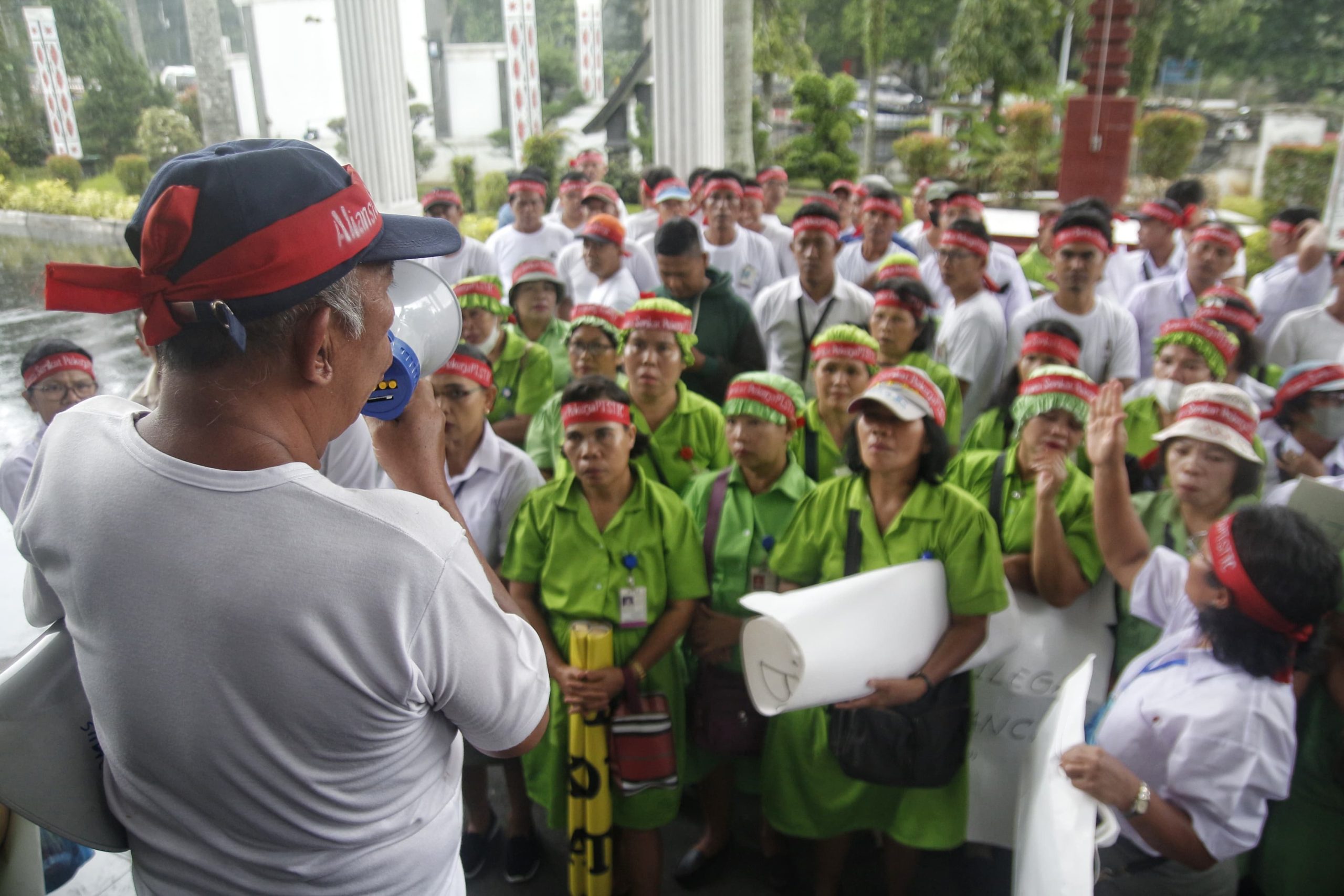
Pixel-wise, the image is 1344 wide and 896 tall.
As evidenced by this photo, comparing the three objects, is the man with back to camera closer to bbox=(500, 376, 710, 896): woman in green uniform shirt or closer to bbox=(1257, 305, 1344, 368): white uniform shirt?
bbox=(500, 376, 710, 896): woman in green uniform shirt

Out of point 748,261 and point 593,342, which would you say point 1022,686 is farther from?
point 748,261

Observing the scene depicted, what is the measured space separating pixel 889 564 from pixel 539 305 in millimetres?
3259

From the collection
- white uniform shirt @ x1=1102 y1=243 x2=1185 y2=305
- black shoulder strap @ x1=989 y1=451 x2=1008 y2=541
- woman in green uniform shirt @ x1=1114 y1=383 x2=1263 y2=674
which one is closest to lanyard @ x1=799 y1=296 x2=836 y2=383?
black shoulder strap @ x1=989 y1=451 x2=1008 y2=541

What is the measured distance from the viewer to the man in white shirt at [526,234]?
24.8ft

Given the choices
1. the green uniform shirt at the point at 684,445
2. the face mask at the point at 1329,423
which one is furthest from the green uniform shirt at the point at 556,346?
the face mask at the point at 1329,423

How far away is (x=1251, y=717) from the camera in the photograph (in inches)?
82.4

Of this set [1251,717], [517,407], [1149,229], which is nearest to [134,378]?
[517,407]

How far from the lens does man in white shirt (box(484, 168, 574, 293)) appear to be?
24.8 ft

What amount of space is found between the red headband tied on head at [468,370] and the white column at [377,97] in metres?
5.78

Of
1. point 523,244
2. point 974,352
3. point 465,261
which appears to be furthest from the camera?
point 523,244

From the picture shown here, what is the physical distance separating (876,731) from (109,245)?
14.2 ft

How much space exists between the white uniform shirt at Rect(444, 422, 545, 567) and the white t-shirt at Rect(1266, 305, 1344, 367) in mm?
4317

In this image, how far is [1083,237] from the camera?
4.90 meters

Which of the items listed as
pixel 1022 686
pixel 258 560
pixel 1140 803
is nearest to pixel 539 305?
pixel 1022 686
